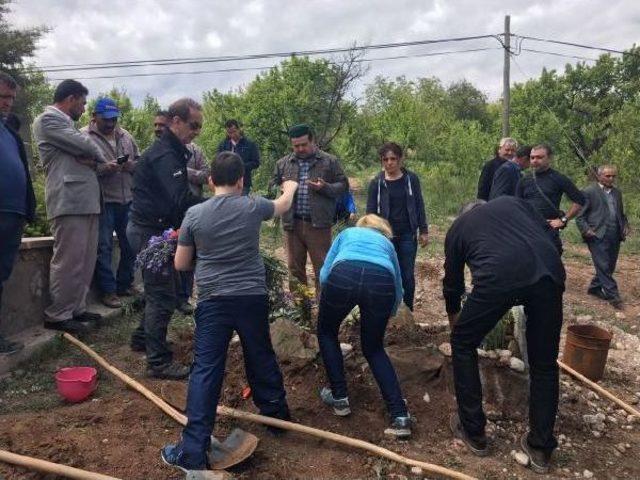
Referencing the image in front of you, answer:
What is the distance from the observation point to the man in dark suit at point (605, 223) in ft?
22.6

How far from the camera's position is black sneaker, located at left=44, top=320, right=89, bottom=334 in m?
4.47

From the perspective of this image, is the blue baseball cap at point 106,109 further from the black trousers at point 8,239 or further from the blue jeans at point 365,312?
the blue jeans at point 365,312

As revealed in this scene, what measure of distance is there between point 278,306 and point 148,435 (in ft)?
5.65

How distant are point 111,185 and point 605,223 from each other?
6092 millimetres

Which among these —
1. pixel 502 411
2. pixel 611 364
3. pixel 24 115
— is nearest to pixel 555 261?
pixel 502 411

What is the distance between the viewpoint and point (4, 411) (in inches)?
134

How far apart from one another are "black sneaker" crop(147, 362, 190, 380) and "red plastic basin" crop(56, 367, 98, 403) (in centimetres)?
42

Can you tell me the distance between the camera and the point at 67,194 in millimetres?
4379

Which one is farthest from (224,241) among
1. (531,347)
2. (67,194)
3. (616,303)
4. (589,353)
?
(616,303)

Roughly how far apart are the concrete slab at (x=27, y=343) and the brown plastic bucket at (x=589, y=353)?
434 cm

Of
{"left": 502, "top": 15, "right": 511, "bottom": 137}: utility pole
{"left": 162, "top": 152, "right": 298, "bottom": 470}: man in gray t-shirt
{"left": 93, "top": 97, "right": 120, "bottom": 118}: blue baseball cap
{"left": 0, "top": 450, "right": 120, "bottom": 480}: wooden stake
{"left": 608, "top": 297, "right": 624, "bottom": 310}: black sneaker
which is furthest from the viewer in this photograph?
{"left": 502, "top": 15, "right": 511, "bottom": 137}: utility pole

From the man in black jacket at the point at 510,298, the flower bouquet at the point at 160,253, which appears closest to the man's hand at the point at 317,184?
the flower bouquet at the point at 160,253

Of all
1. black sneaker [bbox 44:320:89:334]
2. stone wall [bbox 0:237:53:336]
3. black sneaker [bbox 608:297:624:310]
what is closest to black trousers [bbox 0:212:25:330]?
stone wall [bbox 0:237:53:336]

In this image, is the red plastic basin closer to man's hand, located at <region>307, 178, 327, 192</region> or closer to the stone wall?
the stone wall
